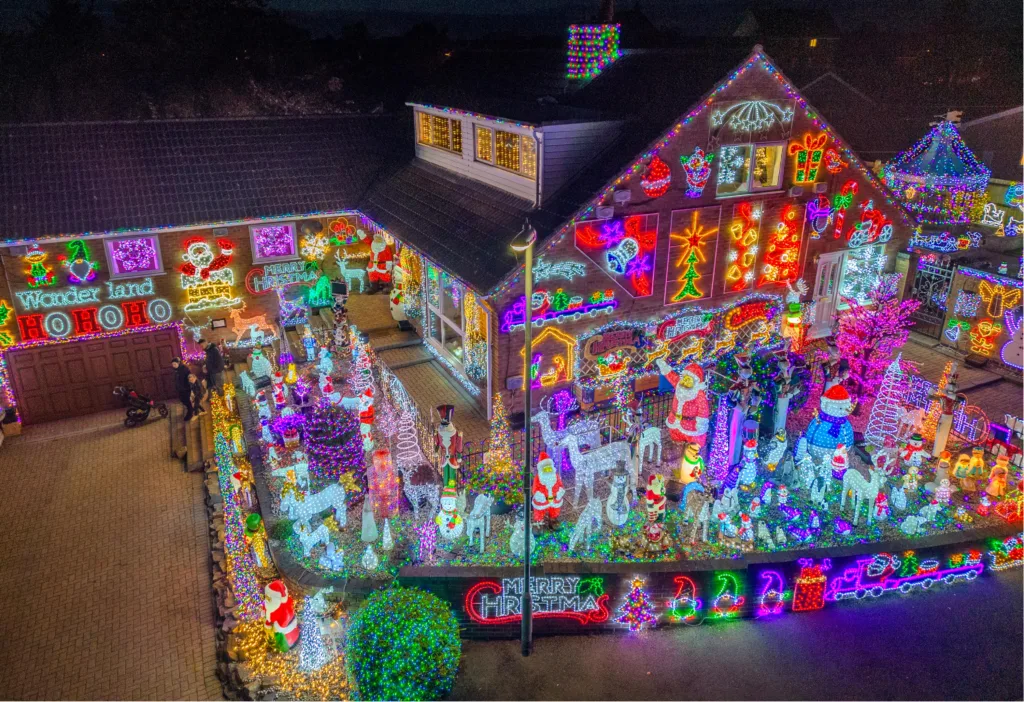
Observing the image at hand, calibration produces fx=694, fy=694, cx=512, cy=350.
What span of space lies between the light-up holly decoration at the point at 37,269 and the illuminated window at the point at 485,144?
1149 cm

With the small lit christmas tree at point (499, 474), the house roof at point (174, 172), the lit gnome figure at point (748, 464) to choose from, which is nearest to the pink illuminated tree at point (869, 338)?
the lit gnome figure at point (748, 464)

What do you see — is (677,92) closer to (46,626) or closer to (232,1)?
(46,626)

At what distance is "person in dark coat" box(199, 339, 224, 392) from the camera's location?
19031 mm

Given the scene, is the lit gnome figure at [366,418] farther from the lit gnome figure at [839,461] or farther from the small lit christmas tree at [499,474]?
the lit gnome figure at [839,461]

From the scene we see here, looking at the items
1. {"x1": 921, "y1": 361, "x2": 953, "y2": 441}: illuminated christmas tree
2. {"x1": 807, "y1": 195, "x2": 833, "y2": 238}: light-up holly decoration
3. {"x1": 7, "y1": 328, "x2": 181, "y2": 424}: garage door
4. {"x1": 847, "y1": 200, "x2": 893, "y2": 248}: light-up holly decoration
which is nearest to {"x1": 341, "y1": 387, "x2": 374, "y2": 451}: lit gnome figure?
{"x1": 7, "y1": 328, "x2": 181, "y2": 424}: garage door

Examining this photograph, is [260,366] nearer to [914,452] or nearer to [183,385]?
[183,385]

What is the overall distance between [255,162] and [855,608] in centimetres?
1952

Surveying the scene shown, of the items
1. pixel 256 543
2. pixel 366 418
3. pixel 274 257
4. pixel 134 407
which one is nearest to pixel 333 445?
pixel 366 418

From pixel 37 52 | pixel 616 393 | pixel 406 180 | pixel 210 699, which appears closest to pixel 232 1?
pixel 37 52

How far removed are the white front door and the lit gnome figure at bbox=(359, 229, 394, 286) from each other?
13075 millimetres

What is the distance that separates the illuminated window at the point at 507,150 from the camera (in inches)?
680

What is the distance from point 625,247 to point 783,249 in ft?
16.8

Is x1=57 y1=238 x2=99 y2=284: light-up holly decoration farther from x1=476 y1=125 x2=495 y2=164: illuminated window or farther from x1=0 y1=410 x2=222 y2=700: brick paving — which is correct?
x1=476 y1=125 x2=495 y2=164: illuminated window

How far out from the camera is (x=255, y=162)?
2125 cm
